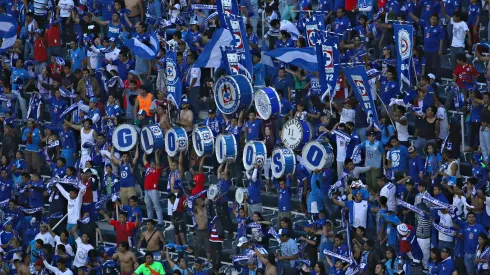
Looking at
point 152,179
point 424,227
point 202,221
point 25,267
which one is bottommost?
point 25,267

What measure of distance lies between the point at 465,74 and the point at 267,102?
3.44 m

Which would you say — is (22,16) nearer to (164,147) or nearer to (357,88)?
(164,147)

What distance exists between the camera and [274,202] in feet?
92.5

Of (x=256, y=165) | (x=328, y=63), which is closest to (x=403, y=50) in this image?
(x=328, y=63)

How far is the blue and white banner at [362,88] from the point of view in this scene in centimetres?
2677

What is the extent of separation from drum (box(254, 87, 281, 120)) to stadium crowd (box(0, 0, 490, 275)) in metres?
0.34

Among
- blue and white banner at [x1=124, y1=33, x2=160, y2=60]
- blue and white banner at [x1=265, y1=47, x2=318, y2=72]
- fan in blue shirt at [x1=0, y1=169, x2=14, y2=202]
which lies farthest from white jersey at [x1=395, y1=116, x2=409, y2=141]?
fan in blue shirt at [x1=0, y1=169, x2=14, y2=202]

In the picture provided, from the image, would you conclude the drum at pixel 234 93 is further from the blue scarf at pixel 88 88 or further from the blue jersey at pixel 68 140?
the blue scarf at pixel 88 88

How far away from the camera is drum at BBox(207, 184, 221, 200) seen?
27578 mm

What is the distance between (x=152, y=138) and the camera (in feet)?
95.7

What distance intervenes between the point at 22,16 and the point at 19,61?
201cm

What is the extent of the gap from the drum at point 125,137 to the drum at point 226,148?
80.2 inches

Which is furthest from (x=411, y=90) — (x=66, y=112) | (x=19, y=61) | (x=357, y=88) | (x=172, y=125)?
(x=19, y=61)

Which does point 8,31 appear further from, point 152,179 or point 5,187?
point 152,179
